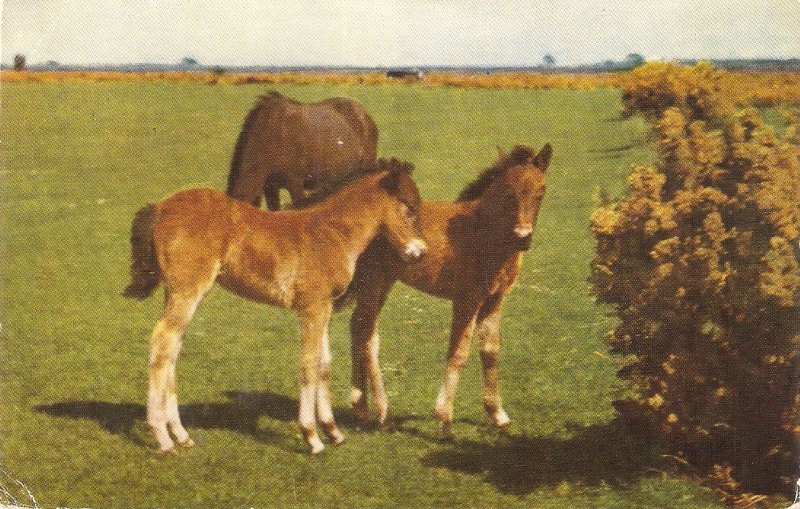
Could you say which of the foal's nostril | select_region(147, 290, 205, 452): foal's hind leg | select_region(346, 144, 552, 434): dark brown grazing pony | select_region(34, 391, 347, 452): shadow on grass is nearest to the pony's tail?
select_region(147, 290, 205, 452): foal's hind leg

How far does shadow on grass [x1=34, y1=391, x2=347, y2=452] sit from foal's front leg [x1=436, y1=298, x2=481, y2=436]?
1.72 feet

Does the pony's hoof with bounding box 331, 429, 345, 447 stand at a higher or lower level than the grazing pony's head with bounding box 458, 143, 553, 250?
lower

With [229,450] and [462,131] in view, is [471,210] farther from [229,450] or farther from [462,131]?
[229,450]

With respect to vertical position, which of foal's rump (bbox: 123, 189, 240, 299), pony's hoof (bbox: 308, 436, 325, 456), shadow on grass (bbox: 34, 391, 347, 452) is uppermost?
foal's rump (bbox: 123, 189, 240, 299)

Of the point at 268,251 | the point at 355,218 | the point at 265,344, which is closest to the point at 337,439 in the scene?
the point at 265,344

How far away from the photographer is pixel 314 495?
4469 millimetres

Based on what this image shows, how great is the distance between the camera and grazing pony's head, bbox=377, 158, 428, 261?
4285 mm

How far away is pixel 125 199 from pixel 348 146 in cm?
123

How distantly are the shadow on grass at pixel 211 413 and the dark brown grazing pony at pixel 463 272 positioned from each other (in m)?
0.39

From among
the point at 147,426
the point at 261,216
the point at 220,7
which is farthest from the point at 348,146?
the point at 147,426

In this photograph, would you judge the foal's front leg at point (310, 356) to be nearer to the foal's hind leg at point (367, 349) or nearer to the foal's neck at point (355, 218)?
the foal's hind leg at point (367, 349)

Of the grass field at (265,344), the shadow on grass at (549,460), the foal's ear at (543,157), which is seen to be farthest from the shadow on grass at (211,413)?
the foal's ear at (543,157)

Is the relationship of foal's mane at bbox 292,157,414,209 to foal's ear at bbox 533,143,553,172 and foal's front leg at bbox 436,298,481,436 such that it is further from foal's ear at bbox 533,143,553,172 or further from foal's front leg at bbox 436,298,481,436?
foal's front leg at bbox 436,298,481,436

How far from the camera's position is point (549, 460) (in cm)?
446
